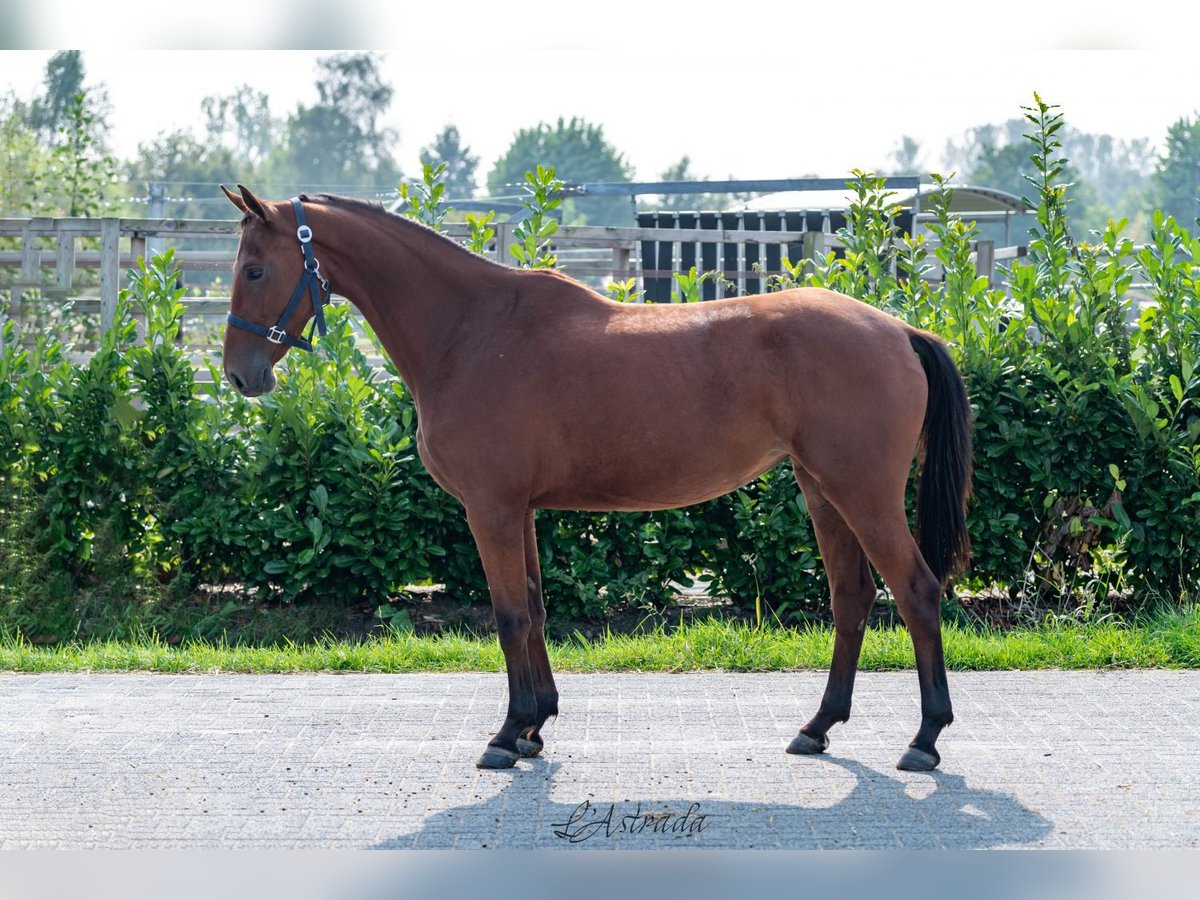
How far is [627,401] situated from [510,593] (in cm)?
88

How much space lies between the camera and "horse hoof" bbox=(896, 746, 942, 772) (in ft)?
15.6

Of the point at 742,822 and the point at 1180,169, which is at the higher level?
the point at 1180,169

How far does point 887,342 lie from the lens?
499cm

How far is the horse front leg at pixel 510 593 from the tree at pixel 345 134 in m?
96.6

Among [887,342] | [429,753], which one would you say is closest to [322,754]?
[429,753]

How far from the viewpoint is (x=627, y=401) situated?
16.4 feet

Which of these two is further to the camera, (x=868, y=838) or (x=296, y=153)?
(x=296, y=153)

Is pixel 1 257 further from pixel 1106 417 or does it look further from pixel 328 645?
pixel 1106 417

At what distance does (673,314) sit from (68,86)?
131 feet

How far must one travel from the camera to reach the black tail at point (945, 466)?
5.16m

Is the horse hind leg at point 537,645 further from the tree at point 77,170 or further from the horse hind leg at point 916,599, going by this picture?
the tree at point 77,170

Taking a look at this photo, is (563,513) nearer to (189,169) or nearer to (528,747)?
(528,747)
